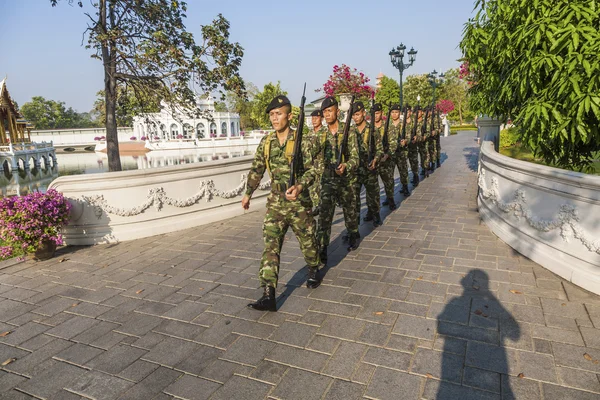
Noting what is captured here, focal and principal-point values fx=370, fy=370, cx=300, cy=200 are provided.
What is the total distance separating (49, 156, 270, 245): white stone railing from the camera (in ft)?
22.8

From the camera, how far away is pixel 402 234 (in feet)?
22.0

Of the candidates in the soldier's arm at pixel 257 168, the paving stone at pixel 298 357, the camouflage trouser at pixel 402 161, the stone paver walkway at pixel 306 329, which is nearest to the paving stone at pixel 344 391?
the stone paver walkway at pixel 306 329

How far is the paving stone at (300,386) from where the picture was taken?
2738 millimetres

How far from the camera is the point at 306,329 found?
3646 mm

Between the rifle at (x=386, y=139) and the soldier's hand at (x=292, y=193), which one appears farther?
the rifle at (x=386, y=139)

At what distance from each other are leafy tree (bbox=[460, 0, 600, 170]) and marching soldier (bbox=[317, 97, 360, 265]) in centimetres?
241

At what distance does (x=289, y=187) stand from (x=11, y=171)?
1917 inches

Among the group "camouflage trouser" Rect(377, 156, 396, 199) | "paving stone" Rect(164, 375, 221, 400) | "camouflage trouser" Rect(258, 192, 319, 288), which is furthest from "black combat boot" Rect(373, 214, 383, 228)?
"paving stone" Rect(164, 375, 221, 400)

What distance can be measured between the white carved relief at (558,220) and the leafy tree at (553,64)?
0.92m

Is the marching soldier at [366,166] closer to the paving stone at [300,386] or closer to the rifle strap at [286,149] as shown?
the rifle strap at [286,149]

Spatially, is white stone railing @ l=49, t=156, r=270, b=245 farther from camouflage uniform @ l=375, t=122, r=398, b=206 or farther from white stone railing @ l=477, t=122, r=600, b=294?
white stone railing @ l=477, t=122, r=600, b=294

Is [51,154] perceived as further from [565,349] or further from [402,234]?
[565,349]

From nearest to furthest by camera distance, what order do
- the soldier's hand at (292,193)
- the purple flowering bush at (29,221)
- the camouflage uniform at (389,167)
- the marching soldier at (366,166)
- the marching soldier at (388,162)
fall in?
the soldier's hand at (292,193), the purple flowering bush at (29,221), the marching soldier at (366,166), the marching soldier at (388,162), the camouflage uniform at (389,167)

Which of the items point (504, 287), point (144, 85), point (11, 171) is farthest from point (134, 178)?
point (11, 171)
